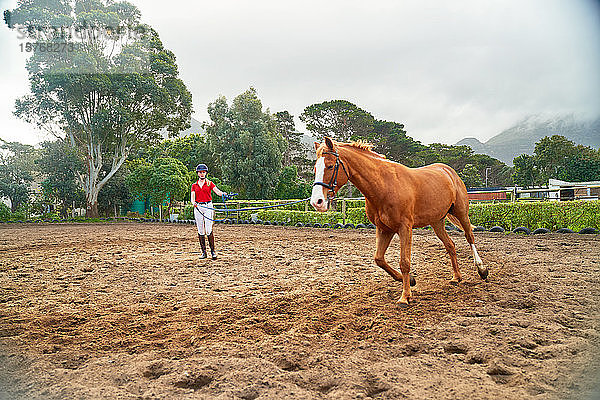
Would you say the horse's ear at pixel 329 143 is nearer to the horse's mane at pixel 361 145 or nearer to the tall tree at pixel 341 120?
the horse's mane at pixel 361 145

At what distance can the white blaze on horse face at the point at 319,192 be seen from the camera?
11.7 ft

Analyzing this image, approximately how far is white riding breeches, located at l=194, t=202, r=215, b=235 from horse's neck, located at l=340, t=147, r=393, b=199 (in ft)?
Result: 14.6

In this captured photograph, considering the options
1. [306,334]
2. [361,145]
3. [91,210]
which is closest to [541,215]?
[361,145]

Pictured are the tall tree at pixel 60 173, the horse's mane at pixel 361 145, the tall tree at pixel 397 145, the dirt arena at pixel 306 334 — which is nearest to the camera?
the dirt arena at pixel 306 334

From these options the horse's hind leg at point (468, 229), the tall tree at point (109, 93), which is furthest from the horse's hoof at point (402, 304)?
the tall tree at point (109, 93)

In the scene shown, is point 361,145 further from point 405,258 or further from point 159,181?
point 159,181

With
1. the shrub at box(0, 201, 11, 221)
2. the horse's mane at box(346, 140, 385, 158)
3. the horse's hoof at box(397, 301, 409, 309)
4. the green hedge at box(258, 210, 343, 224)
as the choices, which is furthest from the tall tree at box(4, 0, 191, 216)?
the horse's hoof at box(397, 301, 409, 309)

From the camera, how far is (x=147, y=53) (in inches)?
1039

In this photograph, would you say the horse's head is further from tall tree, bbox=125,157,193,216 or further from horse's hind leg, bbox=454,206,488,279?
tall tree, bbox=125,157,193,216

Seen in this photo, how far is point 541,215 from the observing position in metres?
10.4

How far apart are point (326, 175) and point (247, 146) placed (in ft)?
88.6

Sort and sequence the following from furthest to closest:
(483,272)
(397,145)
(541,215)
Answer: (397,145) < (541,215) < (483,272)

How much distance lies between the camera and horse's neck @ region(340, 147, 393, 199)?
3.78 m

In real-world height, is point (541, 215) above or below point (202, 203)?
below
